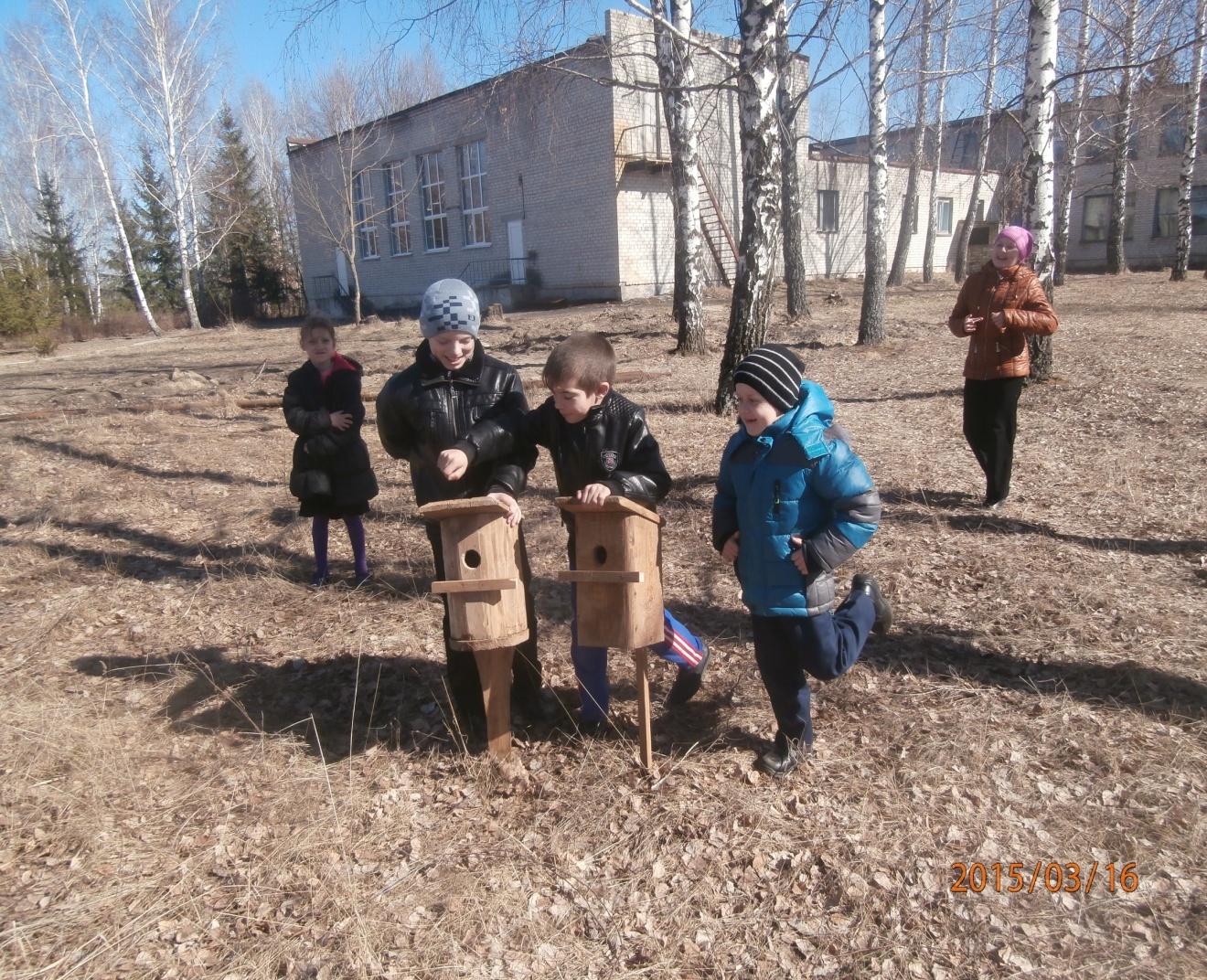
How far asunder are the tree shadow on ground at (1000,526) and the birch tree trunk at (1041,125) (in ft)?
12.5

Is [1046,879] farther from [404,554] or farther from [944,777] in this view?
[404,554]

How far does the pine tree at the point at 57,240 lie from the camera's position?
114 feet

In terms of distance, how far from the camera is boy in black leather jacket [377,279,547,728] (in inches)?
110

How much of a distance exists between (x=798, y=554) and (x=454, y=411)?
132cm

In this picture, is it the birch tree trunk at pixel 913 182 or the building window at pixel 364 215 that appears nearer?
the birch tree trunk at pixel 913 182

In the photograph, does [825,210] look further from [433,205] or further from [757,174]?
[757,174]

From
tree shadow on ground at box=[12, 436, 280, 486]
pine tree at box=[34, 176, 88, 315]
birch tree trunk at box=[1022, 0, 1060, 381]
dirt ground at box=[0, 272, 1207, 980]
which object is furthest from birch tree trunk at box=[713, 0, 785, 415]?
pine tree at box=[34, 176, 88, 315]

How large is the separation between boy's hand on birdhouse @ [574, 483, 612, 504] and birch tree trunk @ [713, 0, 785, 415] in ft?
14.5

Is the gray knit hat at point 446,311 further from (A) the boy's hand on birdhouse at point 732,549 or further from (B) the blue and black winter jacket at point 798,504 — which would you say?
(A) the boy's hand on birdhouse at point 732,549

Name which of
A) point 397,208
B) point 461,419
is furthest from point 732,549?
point 397,208

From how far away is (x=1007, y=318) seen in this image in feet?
15.8

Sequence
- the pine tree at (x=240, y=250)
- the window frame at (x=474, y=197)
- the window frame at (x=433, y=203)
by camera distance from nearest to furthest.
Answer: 1. the window frame at (x=474, y=197)
2. the window frame at (x=433, y=203)
3. the pine tree at (x=240, y=250)

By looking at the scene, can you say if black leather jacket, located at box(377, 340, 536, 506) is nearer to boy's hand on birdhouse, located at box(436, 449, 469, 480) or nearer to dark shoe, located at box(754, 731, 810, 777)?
boy's hand on birdhouse, located at box(436, 449, 469, 480)
